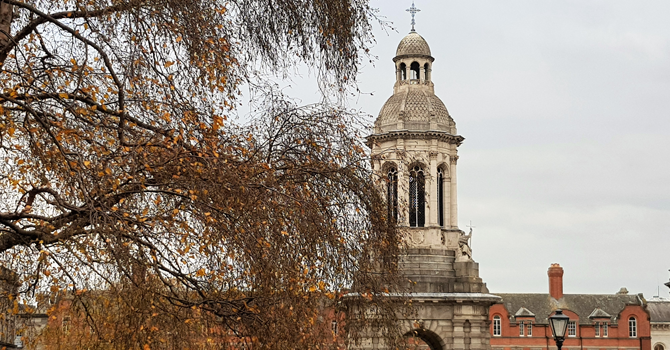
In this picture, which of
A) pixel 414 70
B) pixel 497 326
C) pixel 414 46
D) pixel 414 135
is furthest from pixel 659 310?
pixel 414 46

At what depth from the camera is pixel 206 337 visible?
8375 mm

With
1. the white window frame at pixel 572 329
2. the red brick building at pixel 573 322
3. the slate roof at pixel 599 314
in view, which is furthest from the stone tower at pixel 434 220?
the slate roof at pixel 599 314

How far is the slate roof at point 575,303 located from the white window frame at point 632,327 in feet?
3.41

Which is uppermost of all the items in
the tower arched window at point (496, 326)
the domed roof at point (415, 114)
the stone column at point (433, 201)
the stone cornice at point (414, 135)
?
the domed roof at point (415, 114)

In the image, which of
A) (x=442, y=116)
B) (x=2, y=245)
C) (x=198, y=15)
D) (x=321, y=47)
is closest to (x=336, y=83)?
(x=321, y=47)

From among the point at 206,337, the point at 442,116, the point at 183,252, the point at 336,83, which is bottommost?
the point at 206,337

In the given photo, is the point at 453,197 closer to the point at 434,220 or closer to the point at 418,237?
the point at 434,220

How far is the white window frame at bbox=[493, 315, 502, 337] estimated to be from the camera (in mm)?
67375

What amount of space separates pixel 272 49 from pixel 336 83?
2.34ft

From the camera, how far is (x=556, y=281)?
71.8 meters

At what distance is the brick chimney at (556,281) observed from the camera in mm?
71562

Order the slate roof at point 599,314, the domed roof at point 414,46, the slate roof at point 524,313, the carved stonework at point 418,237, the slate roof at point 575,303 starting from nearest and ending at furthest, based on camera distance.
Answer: the carved stonework at point 418,237, the domed roof at point 414,46, the slate roof at point 524,313, the slate roof at point 599,314, the slate roof at point 575,303

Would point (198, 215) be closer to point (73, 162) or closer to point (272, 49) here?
point (73, 162)

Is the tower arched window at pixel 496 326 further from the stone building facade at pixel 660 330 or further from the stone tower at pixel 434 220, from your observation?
the stone tower at pixel 434 220
